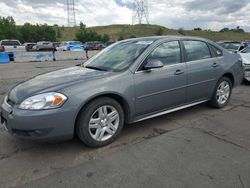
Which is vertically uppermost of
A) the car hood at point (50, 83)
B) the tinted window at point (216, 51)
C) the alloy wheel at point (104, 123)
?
the tinted window at point (216, 51)

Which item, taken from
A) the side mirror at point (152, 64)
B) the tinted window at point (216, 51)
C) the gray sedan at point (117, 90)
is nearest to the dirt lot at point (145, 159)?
the gray sedan at point (117, 90)

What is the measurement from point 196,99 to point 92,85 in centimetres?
227

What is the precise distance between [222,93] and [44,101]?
370cm

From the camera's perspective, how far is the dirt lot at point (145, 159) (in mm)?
2494

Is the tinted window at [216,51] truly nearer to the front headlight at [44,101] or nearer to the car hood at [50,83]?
the car hood at [50,83]

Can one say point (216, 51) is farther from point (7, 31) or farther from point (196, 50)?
point (7, 31)

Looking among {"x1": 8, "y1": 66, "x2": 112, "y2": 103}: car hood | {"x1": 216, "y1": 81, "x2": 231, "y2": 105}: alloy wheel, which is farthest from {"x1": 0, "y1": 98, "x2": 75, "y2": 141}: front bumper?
{"x1": 216, "y1": 81, "x2": 231, "y2": 105}: alloy wheel

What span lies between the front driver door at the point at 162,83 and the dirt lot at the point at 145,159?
0.42 m

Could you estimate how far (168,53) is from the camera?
397 centimetres

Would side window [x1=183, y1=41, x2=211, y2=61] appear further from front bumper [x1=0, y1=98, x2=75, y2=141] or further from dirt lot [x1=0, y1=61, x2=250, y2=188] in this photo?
front bumper [x1=0, y1=98, x2=75, y2=141]

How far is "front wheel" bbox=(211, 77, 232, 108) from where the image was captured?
15.7ft

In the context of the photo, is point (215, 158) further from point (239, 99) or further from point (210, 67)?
point (239, 99)

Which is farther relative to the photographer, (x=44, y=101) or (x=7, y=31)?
(x=7, y=31)

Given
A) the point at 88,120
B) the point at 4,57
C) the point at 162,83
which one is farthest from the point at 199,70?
the point at 4,57
